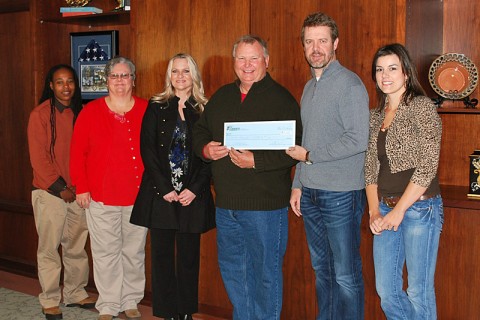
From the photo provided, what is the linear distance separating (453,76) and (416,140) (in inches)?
39.9

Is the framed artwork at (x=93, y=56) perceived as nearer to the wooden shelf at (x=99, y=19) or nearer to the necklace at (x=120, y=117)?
the wooden shelf at (x=99, y=19)

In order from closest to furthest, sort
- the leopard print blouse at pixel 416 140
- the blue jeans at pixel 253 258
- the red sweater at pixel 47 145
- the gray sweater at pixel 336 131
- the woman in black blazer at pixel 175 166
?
the leopard print blouse at pixel 416 140 → the gray sweater at pixel 336 131 → the blue jeans at pixel 253 258 → the woman in black blazer at pixel 175 166 → the red sweater at pixel 47 145

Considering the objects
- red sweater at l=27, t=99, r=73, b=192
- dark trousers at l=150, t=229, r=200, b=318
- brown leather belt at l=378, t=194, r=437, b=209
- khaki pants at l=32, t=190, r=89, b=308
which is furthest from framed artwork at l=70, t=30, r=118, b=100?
brown leather belt at l=378, t=194, r=437, b=209

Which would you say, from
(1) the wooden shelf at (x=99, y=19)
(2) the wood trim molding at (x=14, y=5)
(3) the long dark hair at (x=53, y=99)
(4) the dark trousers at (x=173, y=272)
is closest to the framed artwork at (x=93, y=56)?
(1) the wooden shelf at (x=99, y=19)

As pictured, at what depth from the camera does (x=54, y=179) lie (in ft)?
12.0

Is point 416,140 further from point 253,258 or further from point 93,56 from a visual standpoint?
point 93,56

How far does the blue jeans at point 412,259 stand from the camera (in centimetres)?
252

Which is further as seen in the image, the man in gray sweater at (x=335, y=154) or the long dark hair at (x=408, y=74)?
the man in gray sweater at (x=335, y=154)

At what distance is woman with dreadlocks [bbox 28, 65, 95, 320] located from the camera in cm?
368

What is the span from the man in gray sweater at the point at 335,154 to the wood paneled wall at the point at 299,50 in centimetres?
38

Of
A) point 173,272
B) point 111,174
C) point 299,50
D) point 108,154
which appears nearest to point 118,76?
point 108,154

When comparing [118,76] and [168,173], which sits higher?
[118,76]

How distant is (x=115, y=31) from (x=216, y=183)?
202 cm

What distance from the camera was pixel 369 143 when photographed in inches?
106
